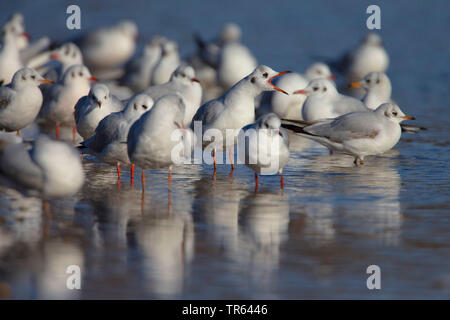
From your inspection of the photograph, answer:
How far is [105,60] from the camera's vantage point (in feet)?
66.0

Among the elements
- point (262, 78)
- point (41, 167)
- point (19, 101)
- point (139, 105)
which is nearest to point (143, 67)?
point (19, 101)

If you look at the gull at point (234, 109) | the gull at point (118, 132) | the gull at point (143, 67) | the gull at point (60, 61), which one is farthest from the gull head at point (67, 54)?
the gull at point (118, 132)

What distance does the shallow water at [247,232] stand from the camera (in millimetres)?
5004

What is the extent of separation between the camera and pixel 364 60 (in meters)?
18.2

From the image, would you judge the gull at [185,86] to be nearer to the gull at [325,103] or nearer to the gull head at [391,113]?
the gull at [325,103]

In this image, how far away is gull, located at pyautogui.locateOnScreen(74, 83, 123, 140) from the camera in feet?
30.1

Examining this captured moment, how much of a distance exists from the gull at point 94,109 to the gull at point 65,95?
1667 mm

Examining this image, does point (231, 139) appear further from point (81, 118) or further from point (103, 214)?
point (103, 214)

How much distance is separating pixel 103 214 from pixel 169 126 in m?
1.13

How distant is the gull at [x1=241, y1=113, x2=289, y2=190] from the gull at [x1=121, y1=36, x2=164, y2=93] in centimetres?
957

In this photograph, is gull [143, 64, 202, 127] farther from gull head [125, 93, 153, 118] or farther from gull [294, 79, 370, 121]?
gull head [125, 93, 153, 118]

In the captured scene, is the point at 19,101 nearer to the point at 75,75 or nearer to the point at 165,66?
the point at 75,75

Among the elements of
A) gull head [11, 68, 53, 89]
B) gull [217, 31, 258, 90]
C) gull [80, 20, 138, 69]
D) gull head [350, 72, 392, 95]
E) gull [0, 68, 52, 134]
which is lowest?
gull [0, 68, 52, 134]

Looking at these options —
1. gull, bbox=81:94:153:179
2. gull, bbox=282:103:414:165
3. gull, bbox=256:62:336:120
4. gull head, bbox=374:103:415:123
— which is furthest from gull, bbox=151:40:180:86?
gull, bbox=81:94:153:179
